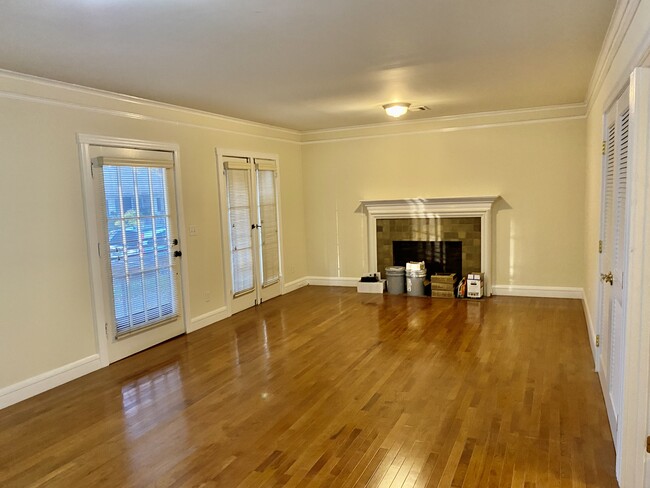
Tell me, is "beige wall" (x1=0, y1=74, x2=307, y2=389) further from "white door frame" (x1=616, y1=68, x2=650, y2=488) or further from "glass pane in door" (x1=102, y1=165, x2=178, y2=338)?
"white door frame" (x1=616, y1=68, x2=650, y2=488)

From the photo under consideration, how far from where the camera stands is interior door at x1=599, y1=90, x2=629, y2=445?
269 centimetres

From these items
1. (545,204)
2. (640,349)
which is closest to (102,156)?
(640,349)

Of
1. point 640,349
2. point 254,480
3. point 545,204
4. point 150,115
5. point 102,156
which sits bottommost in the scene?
Result: point 254,480

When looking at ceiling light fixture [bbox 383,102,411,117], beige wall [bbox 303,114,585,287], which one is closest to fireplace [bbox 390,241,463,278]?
beige wall [bbox 303,114,585,287]

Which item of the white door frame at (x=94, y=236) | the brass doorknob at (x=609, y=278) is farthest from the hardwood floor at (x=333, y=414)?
the brass doorknob at (x=609, y=278)

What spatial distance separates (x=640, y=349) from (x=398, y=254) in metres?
5.10

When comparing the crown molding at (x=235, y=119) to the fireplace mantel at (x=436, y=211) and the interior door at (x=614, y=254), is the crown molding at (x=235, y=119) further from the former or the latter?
the interior door at (x=614, y=254)

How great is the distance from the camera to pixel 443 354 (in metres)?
4.38

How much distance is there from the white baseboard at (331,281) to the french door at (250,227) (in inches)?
34.2

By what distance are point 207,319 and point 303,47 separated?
353 cm

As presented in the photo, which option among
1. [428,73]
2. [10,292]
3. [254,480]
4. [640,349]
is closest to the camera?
[640,349]

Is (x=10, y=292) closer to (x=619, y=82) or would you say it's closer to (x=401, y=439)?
(x=401, y=439)

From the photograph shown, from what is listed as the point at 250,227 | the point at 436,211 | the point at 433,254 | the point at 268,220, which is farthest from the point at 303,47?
the point at 433,254

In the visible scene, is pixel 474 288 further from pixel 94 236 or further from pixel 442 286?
pixel 94 236
